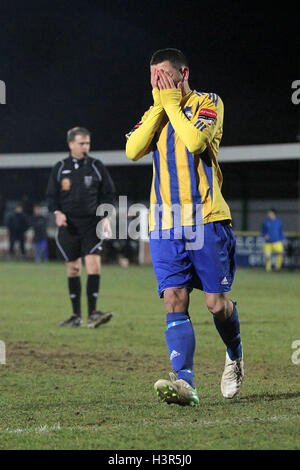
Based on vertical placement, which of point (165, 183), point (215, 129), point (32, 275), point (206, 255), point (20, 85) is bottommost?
point (32, 275)

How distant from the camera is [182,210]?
188 inches

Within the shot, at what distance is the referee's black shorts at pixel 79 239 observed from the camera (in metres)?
9.58

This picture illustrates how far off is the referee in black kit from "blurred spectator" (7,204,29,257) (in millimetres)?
20466

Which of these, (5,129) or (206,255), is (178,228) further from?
(5,129)

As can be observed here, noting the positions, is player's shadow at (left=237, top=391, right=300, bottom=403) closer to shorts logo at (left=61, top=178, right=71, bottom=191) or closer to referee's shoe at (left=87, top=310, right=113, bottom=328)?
referee's shoe at (left=87, top=310, right=113, bottom=328)

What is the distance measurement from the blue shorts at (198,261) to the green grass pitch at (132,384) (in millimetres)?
787

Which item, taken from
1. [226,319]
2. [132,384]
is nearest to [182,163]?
[226,319]

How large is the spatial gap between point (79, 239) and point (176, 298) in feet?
16.8

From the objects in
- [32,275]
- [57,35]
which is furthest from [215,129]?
[57,35]

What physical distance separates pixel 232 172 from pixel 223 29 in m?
11.7

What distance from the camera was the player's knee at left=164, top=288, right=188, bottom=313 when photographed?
187 inches

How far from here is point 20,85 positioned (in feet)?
109

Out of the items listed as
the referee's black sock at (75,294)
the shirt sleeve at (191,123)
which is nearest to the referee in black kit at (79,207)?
the referee's black sock at (75,294)

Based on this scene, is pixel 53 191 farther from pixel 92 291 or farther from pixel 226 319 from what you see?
pixel 226 319
